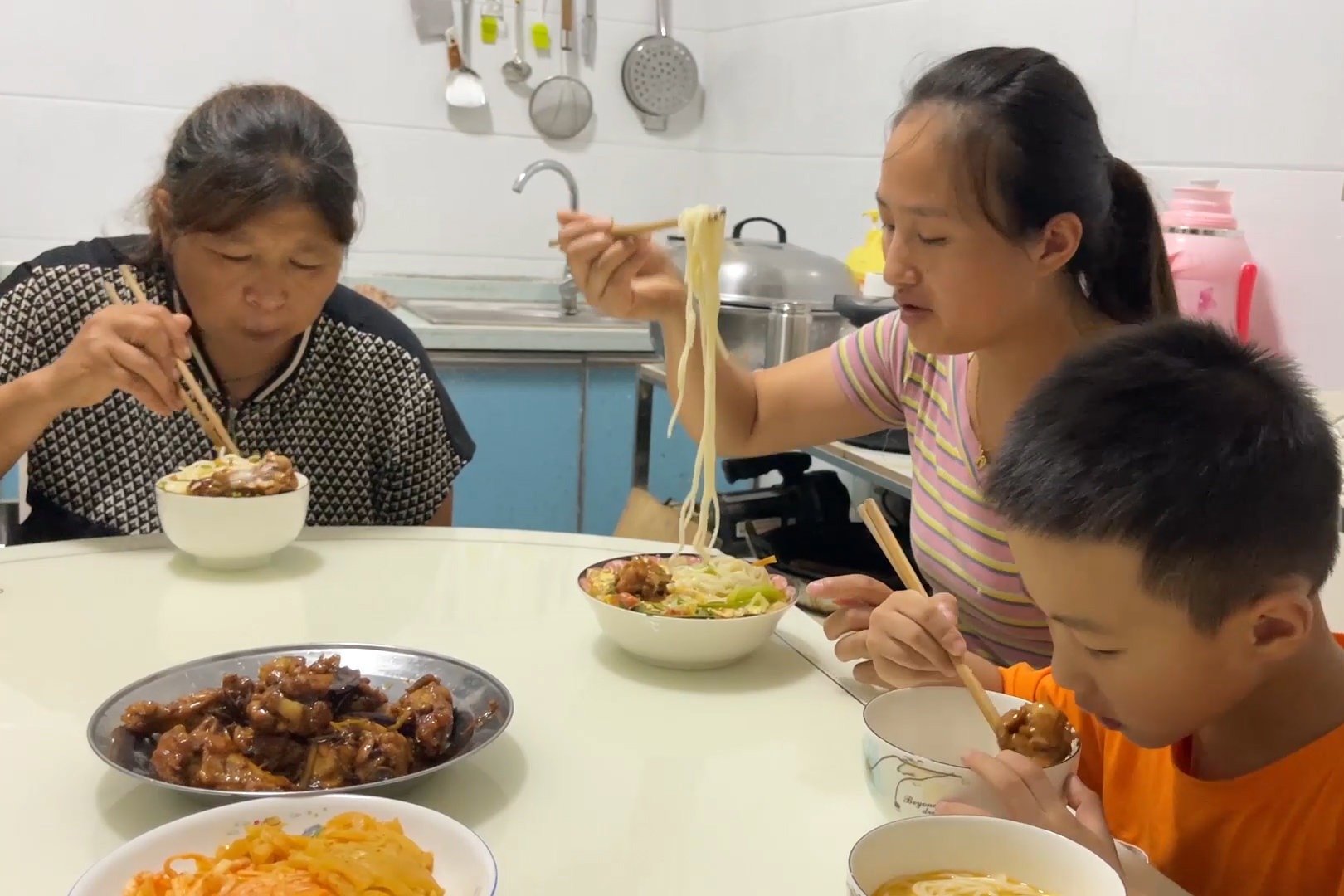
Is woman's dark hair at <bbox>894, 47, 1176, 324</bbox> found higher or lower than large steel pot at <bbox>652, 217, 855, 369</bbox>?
higher

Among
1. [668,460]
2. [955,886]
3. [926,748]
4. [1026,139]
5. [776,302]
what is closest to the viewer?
[955,886]

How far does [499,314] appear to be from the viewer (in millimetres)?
3430

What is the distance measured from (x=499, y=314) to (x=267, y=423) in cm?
169

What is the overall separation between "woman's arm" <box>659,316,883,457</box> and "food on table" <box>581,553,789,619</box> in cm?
44

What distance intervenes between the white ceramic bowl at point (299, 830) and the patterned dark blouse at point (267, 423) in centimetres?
105

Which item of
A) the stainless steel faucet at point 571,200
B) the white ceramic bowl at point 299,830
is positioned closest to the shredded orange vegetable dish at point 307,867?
the white ceramic bowl at point 299,830

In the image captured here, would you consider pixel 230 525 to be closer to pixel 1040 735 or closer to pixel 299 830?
pixel 299 830

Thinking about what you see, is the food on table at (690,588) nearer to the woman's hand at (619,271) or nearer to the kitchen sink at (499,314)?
the woman's hand at (619,271)

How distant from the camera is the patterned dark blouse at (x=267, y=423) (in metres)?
1.69

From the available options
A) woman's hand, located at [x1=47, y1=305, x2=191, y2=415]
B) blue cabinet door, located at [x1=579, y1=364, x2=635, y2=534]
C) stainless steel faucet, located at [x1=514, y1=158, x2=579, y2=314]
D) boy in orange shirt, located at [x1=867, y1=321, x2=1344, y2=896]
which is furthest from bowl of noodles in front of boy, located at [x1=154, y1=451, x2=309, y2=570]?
stainless steel faucet, located at [x1=514, y1=158, x2=579, y2=314]

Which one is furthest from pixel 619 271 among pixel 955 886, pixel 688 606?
pixel 955 886

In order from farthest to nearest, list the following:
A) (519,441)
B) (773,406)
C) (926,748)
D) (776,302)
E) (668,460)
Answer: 1. (668,460)
2. (519,441)
3. (776,302)
4. (773,406)
5. (926,748)

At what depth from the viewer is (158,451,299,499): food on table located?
4.56ft

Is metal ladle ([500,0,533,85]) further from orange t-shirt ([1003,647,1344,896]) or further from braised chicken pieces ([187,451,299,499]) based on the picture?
orange t-shirt ([1003,647,1344,896])
